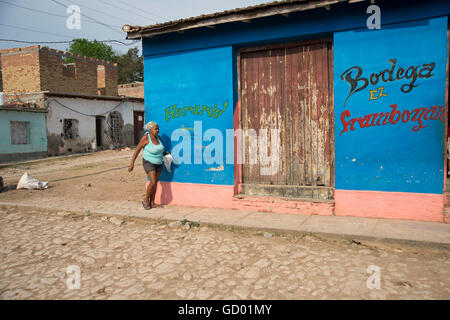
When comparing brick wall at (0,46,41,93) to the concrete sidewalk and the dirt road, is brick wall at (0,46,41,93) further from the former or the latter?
the dirt road

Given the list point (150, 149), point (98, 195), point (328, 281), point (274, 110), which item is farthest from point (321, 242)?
point (98, 195)

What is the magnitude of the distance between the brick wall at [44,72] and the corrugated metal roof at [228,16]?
15.0 meters

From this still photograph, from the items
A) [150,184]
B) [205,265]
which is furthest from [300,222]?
[150,184]

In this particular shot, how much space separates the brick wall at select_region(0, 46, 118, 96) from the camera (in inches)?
745

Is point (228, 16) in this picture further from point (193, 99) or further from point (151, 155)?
point (151, 155)

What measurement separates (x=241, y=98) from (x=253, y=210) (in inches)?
83.6

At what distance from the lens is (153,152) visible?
6422mm

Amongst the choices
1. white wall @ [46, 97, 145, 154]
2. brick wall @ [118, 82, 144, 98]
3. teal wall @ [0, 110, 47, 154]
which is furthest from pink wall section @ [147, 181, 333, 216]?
brick wall @ [118, 82, 144, 98]

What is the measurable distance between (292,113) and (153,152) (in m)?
2.67

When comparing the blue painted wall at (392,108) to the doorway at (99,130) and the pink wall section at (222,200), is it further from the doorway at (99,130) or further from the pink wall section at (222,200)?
the doorway at (99,130)

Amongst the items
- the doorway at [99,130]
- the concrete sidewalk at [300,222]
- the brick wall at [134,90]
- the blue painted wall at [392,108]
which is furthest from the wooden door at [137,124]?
the blue painted wall at [392,108]

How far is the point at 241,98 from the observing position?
649 cm

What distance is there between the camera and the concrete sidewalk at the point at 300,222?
4.40m
